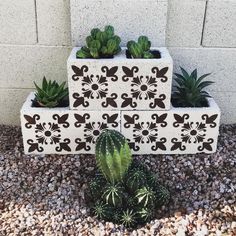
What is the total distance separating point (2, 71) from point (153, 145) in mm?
996

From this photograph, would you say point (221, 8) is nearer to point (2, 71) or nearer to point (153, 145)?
Result: point (153, 145)

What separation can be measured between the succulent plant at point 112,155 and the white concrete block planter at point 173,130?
0.91 ft

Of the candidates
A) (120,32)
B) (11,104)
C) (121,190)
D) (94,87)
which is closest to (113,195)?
(121,190)

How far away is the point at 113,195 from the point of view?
192 centimetres

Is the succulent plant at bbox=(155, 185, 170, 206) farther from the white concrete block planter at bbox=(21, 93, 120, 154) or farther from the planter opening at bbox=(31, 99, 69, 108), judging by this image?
the planter opening at bbox=(31, 99, 69, 108)

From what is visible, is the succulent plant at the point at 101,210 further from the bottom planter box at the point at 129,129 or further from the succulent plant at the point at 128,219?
the bottom planter box at the point at 129,129

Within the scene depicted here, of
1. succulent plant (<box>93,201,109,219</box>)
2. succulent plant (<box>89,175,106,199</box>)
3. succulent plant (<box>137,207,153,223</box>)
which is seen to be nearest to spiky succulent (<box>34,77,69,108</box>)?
succulent plant (<box>89,175,106,199</box>)

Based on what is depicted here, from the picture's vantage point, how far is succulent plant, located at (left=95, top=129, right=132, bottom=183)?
1.96 meters

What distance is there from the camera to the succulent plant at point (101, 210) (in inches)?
75.5

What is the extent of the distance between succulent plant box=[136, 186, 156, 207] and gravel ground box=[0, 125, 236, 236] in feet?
0.30

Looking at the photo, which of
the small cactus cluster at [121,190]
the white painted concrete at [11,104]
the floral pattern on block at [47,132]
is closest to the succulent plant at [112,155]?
the small cactus cluster at [121,190]

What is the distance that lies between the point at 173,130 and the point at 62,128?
59cm

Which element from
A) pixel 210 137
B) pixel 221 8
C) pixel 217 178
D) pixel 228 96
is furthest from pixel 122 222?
pixel 221 8

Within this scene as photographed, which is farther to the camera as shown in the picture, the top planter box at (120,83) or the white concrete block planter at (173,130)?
the white concrete block planter at (173,130)
